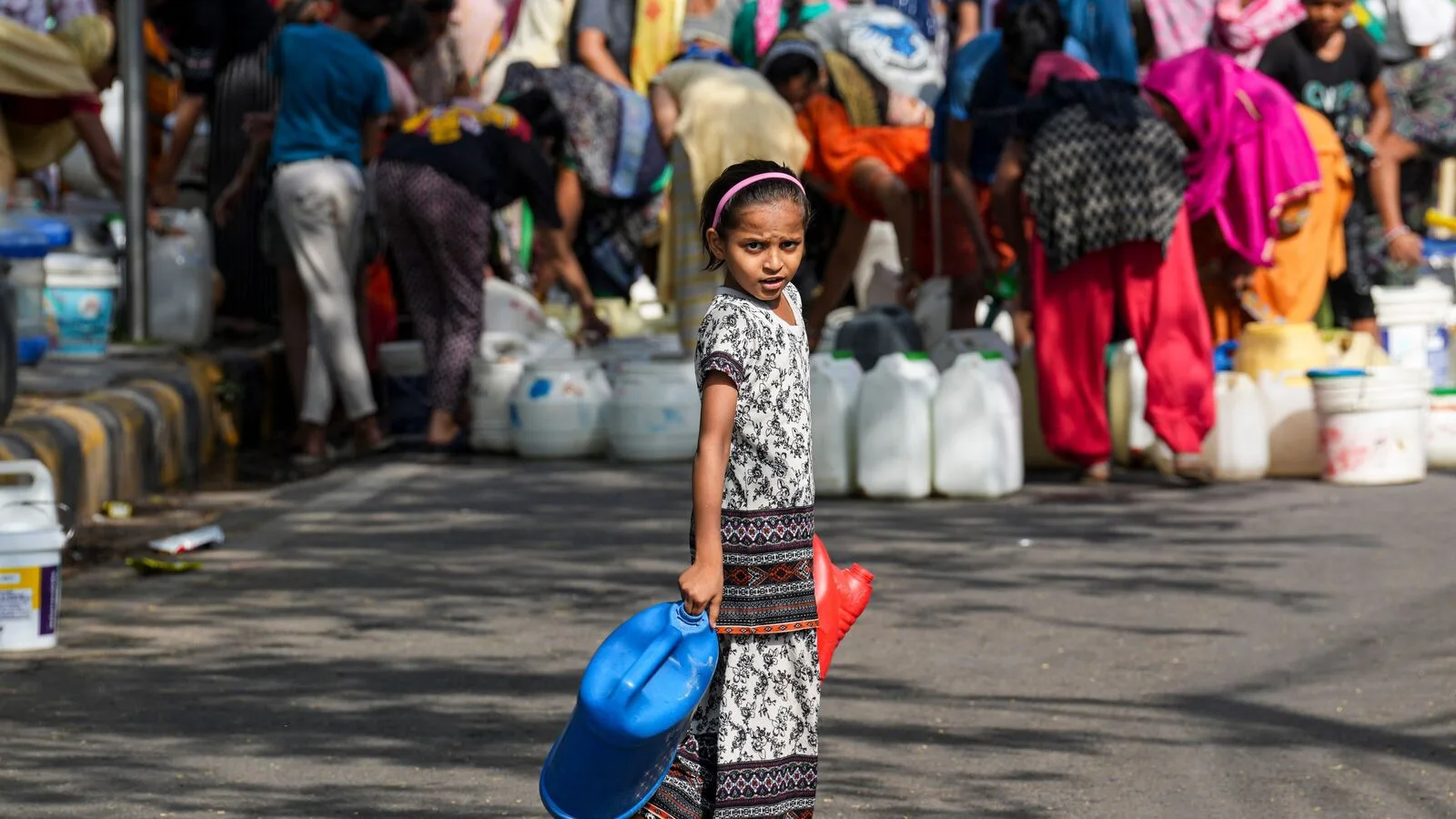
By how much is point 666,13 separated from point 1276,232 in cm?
463

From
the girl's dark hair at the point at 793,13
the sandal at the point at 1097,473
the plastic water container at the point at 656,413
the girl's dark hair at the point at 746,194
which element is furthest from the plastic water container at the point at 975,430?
the girl's dark hair at the point at 746,194

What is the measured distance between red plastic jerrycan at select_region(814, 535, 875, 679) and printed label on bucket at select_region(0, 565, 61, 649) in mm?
2683

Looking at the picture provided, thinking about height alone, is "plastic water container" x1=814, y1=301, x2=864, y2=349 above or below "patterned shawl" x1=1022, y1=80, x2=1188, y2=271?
below

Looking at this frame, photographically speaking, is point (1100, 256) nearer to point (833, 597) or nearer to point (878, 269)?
point (878, 269)

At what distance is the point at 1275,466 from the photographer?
9516 millimetres

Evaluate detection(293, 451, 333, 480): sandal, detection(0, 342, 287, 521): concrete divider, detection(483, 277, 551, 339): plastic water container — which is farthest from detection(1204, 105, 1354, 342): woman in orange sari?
detection(0, 342, 287, 521): concrete divider

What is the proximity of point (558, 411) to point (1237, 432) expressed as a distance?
299 cm

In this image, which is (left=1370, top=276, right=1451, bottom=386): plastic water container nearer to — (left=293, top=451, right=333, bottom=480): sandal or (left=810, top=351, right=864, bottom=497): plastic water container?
(left=810, top=351, right=864, bottom=497): plastic water container

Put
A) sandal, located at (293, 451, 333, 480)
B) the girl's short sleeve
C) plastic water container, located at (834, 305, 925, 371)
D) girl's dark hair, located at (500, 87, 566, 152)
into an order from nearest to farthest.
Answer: the girl's short sleeve → sandal, located at (293, 451, 333, 480) → plastic water container, located at (834, 305, 925, 371) → girl's dark hair, located at (500, 87, 566, 152)

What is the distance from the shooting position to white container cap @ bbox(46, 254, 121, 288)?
10430mm

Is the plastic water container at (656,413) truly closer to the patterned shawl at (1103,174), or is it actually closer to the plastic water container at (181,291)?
the patterned shawl at (1103,174)

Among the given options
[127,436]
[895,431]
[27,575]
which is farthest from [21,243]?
[895,431]

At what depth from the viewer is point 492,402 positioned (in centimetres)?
1075

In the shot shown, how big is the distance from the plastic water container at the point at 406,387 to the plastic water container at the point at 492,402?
665mm
